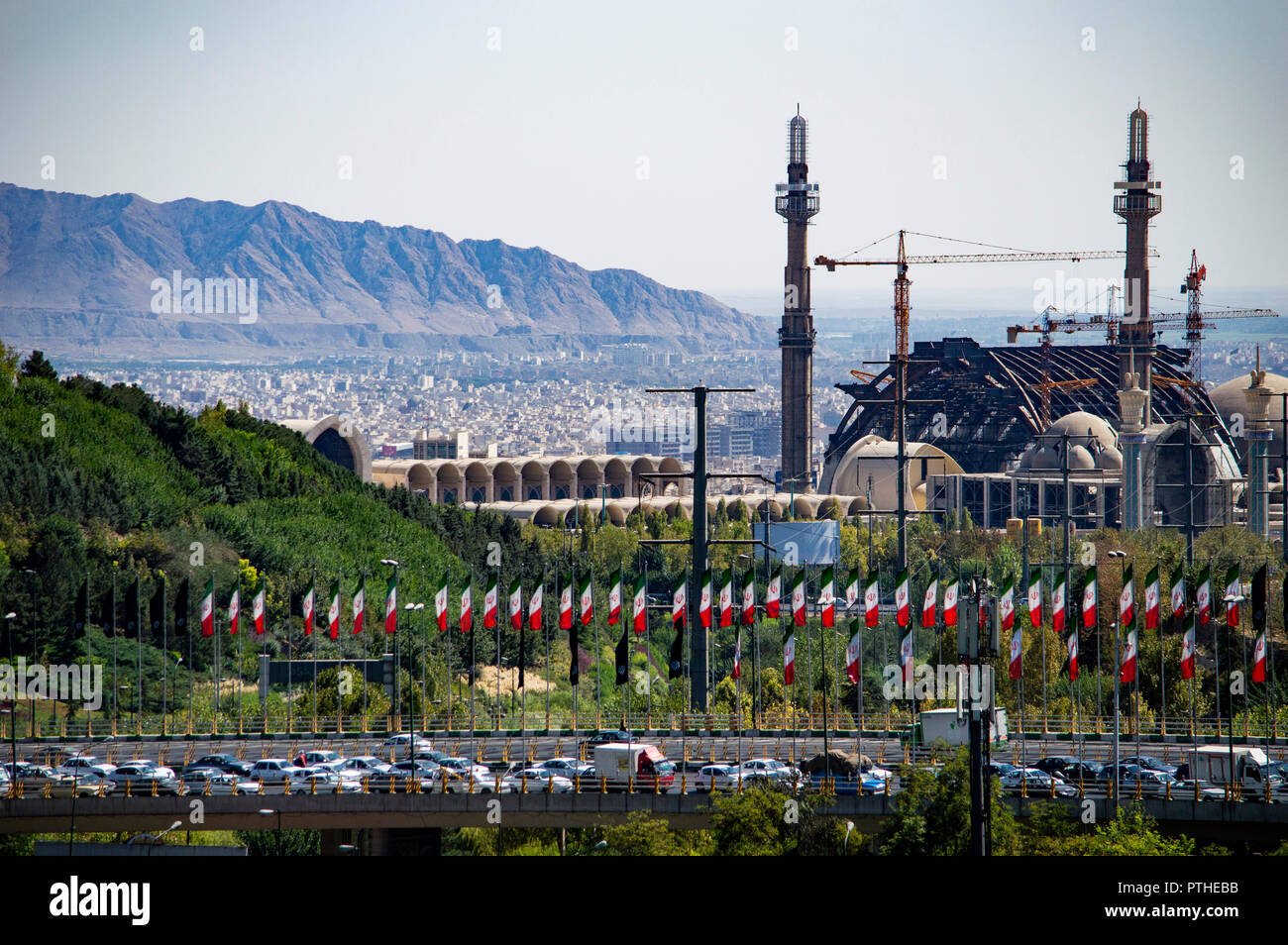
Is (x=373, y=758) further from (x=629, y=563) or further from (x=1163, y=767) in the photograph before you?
(x=629, y=563)

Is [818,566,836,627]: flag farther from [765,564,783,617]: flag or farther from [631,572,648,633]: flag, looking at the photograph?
[631,572,648,633]: flag

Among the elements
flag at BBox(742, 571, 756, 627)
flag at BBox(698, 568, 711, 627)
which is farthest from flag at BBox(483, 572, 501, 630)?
flag at BBox(742, 571, 756, 627)

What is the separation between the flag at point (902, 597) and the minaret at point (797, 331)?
10626 cm

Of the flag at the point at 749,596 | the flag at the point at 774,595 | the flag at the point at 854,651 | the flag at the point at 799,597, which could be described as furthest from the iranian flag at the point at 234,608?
the flag at the point at 854,651

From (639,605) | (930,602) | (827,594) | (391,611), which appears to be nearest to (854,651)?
(930,602)

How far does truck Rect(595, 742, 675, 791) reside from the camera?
39.9m

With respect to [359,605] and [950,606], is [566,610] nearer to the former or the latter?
[359,605]

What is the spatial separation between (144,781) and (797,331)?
127 m

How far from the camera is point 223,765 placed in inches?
1682

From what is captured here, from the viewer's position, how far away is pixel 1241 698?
176ft

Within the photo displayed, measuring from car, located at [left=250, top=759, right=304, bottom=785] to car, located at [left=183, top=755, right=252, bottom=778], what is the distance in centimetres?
23
